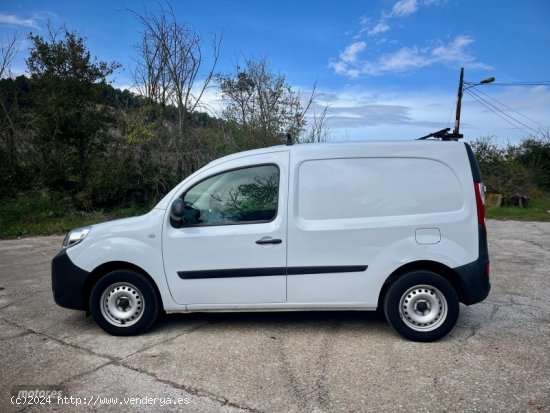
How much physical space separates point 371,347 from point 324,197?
1.45 m

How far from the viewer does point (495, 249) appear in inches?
339

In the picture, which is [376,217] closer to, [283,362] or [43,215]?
[283,362]

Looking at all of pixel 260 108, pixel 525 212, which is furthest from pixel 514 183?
pixel 260 108

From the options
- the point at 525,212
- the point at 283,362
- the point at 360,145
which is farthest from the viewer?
the point at 525,212

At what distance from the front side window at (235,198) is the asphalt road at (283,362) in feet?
3.87

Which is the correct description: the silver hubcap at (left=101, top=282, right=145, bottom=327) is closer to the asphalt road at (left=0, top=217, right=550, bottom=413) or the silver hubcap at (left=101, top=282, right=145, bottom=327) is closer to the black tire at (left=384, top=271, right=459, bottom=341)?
the asphalt road at (left=0, top=217, right=550, bottom=413)

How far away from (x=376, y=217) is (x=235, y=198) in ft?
4.50

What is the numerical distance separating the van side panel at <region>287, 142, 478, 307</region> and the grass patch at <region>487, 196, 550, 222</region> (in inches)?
444

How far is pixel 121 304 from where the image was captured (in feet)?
13.9

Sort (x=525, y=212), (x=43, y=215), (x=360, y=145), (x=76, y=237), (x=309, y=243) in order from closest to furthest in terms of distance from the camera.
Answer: (x=309, y=243), (x=360, y=145), (x=76, y=237), (x=43, y=215), (x=525, y=212)

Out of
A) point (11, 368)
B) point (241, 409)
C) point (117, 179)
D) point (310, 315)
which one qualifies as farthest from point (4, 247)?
point (241, 409)

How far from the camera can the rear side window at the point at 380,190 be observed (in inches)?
157

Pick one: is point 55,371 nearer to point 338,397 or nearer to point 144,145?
point 338,397

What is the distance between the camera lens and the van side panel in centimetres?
395
